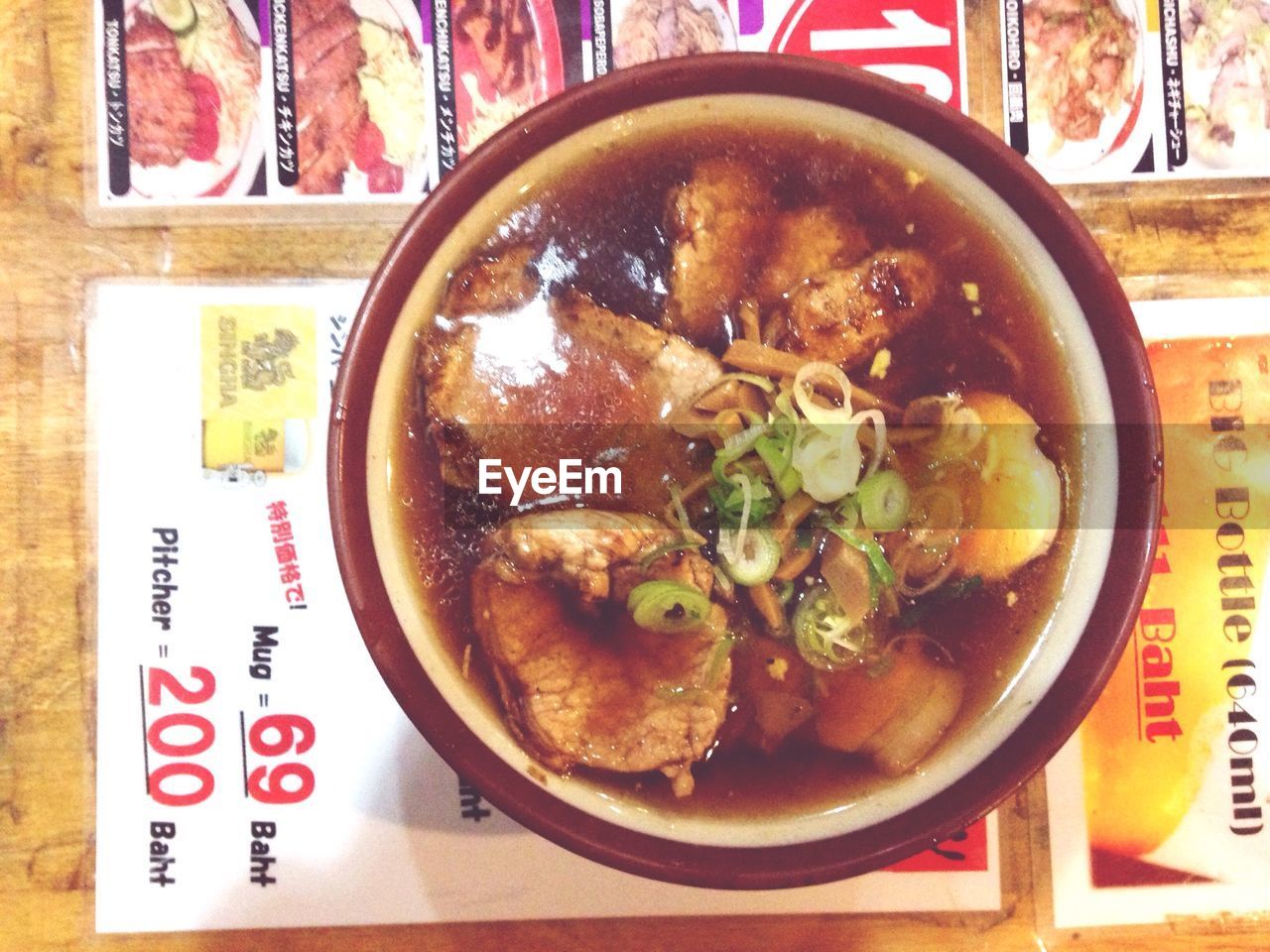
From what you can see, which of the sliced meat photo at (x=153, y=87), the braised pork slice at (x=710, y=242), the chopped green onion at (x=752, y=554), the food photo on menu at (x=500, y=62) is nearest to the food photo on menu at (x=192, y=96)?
the sliced meat photo at (x=153, y=87)

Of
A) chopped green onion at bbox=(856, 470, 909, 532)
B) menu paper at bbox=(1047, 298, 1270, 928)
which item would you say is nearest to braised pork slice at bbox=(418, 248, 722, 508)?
chopped green onion at bbox=(856, 470, 909, 532)

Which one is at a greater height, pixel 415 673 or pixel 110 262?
pixel 110 262

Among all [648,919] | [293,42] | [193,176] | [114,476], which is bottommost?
[648,919]

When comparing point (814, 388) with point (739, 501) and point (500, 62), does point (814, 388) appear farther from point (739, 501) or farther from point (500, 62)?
point (500, 62)

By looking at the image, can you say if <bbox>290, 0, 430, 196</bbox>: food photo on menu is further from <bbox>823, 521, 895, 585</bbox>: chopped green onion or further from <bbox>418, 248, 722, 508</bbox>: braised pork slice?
<bbox>823, 521, 895, 585</bbox>: chopped green onion

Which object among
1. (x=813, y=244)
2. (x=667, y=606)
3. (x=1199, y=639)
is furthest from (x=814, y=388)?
(x=1199, y=639)

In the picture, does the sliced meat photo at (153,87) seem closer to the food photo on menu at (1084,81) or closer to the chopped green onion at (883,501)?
the chopped green onion at (883,501)

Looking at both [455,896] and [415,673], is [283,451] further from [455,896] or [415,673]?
[455,896]

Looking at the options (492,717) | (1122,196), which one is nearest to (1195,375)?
(1122,196)
